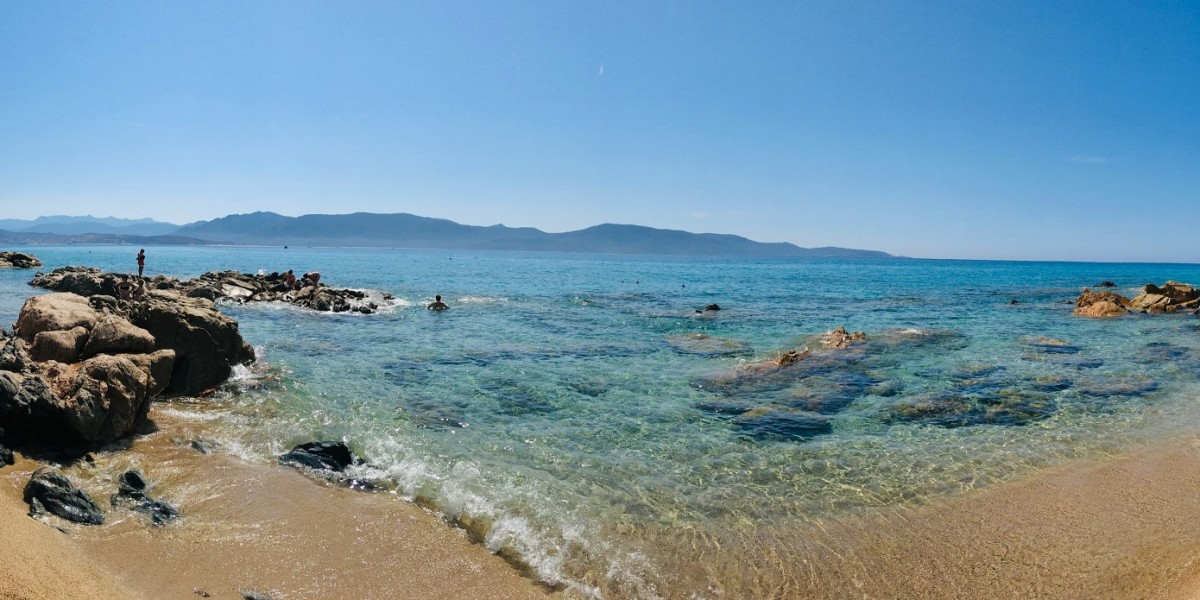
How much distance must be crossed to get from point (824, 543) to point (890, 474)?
315 cm

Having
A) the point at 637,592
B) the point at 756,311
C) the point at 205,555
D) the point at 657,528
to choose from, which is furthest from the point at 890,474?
the point at 756,311

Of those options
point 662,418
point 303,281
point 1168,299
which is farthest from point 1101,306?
point 303,281

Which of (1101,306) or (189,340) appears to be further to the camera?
(1101,306)

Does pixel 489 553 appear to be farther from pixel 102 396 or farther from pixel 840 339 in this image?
pixel 840 339

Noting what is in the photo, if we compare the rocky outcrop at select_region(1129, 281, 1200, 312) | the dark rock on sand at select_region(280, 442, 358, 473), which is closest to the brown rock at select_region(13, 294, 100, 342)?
the dark rock on sand at select_region(280, 442, 358, 473)

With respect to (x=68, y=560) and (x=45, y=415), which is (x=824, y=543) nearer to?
(x=68, y=560)

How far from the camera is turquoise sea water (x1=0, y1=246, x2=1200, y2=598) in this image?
28.8ft

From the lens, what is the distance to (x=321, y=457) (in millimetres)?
9961

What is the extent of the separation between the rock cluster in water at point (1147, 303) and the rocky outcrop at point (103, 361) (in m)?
43.4

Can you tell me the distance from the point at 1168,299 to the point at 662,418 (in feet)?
138

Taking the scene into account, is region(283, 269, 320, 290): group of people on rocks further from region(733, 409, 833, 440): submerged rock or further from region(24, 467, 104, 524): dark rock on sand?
region(733, 409, 833, 440): submerged rock

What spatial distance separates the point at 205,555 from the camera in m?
6.91

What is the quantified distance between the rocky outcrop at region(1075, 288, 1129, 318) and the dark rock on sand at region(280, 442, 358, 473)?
41.0 m

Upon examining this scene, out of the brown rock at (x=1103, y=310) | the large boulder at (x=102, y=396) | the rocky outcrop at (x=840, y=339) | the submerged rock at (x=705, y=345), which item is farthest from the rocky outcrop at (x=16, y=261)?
the brown rock at (x=1103, y=310)
